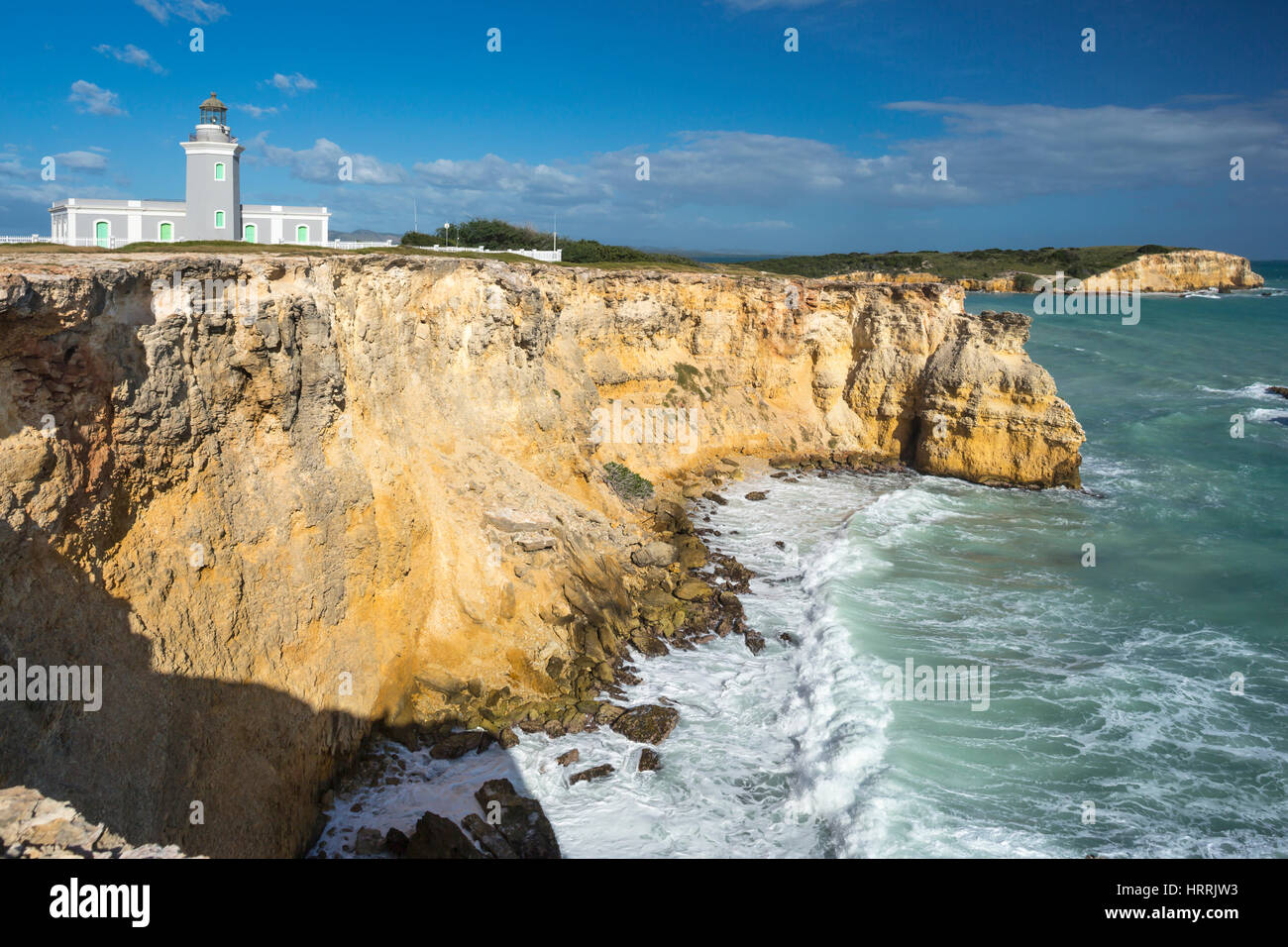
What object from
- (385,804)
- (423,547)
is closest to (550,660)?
(423,547)

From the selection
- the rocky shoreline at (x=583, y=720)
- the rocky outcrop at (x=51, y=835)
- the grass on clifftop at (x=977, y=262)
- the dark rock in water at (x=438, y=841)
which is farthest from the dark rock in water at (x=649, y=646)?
the grass on clifftop at (x=977, y=262)

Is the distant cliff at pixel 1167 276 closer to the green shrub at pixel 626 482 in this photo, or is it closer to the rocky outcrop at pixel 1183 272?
the rocky outcrop at pixel 1183 272

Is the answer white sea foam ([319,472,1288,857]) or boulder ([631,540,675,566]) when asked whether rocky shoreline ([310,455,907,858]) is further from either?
white sea foam ([319,472,1288,857])

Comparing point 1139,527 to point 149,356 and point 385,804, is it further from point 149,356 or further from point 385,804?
point 149,356

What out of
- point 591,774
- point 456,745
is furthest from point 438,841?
point 591,774

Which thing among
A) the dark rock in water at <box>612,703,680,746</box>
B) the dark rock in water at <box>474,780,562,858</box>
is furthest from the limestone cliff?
the dark rock in water at <box>474,780,562,858</box>
